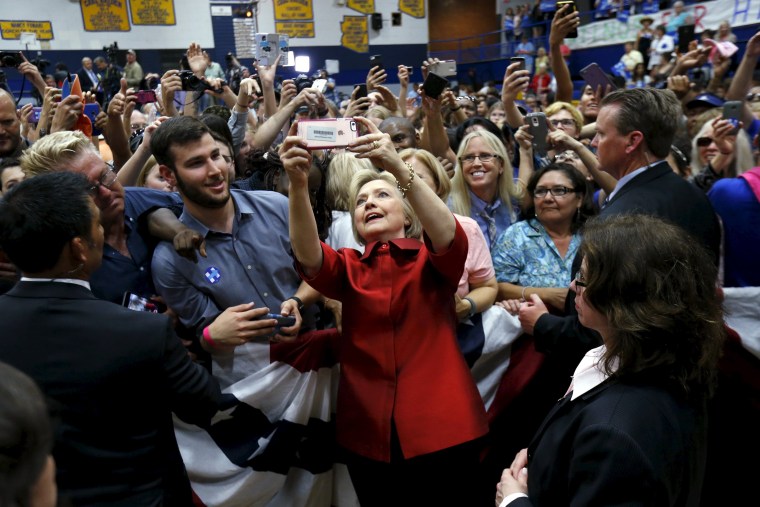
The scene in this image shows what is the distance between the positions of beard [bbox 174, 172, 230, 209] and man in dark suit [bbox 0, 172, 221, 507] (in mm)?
577

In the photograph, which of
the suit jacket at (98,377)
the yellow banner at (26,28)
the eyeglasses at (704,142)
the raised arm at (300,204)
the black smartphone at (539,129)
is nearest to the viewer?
the suit jacket at (98,377)

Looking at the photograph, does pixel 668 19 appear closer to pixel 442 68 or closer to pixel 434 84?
pixel 442 68

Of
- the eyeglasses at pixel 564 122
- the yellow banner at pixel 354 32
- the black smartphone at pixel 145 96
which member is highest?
the yellow banner at pixel 354 32

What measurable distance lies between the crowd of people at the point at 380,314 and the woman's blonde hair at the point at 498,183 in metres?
0.02

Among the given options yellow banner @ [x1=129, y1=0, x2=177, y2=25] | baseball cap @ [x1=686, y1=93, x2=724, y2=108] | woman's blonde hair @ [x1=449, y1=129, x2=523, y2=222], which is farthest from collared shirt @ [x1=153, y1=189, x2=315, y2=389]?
yellow banner @ [x1=129, y1=0, x2=177, y2=25]

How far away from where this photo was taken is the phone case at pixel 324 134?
6.22 feet

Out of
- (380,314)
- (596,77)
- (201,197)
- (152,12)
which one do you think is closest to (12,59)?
(201,197)

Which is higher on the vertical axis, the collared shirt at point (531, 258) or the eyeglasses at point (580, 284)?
the eyeglasses at point (580, 284)

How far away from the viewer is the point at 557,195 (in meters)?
2.82

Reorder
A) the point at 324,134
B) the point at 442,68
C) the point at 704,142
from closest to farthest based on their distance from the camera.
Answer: the point at 324,134 < the point at 704,142 < the point at 442,68

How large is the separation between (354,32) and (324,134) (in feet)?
59.0

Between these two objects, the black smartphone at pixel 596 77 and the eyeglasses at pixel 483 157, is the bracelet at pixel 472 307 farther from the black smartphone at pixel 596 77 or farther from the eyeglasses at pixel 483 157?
the black smartphone at pixel 596 77

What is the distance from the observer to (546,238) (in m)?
2.83

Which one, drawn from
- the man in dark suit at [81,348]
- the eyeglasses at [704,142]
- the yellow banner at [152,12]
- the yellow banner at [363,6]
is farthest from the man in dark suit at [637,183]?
the yellow banner at [363,6]
